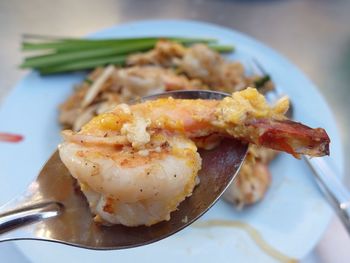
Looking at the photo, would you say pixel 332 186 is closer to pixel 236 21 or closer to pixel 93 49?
pixel 93 49

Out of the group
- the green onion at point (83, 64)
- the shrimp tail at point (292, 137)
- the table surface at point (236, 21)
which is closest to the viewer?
the shrimp tail at point (292, 137)

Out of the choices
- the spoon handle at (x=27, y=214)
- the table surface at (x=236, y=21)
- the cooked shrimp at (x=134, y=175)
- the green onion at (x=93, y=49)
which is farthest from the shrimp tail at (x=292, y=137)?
the table surface at (x=236, y=21)

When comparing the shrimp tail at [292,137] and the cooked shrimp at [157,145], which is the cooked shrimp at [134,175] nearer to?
the cooked shrimp at [157,145]

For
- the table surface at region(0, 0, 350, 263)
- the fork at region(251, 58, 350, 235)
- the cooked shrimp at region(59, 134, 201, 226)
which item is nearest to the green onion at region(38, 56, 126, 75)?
the table surface at region(0, 0, 350, 263)

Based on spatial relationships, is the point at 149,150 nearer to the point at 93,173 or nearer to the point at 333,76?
the point at 93,173

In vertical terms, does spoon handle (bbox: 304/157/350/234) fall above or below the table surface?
below

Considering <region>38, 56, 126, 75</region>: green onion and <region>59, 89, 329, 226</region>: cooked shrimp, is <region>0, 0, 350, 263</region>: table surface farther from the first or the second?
<region>59, 89, 329, 226</region>: cooked shrimp
